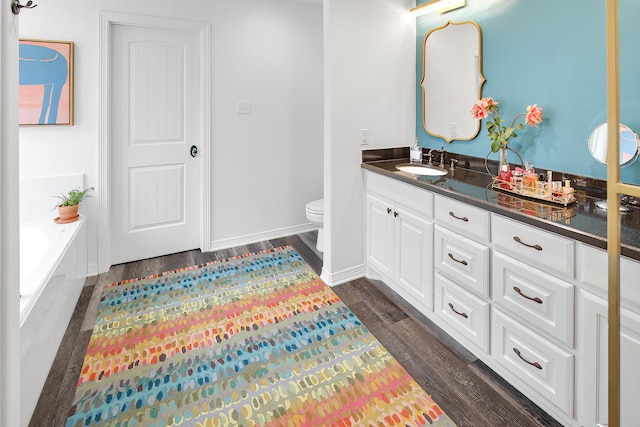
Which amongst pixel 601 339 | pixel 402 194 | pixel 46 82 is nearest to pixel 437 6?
pixel 402 194

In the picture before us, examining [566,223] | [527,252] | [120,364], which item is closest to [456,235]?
[527,252]

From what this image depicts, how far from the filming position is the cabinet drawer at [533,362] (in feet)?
4.76

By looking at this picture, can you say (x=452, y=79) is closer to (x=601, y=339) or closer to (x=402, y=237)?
(x=402, y=237)

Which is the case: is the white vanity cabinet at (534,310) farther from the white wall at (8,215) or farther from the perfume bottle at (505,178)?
the white wall at (8,215)

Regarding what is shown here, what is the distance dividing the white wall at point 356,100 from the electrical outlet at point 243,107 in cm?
114

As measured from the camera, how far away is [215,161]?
3398mm

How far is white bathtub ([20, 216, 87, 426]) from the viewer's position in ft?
5.06

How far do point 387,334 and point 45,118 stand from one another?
9.11 feet

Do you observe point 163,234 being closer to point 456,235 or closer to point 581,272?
point 456,235

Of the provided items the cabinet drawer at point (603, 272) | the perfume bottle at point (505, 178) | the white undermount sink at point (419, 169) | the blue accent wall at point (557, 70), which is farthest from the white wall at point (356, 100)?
the cabinet drawer at point (603, 272)

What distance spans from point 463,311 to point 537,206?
0.67 meters

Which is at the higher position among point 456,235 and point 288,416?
point 456,235

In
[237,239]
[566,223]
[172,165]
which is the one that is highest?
[172,165]

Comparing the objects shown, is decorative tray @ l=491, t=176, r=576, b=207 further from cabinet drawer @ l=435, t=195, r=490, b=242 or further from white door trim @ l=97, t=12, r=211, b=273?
white door trim @ l=97, t=12, r=211, b=273
